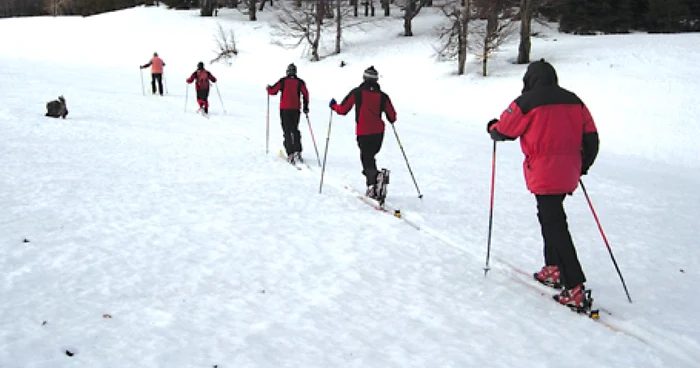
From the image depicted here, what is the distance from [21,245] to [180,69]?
33.5m

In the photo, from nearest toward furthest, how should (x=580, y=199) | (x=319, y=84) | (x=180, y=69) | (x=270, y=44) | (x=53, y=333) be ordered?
(x=53, y=333) → (x=580, y=199) → (x=319, y=84) → (x=180, y=69) → (x=270, y=44)

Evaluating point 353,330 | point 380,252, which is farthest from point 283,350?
point 380,252

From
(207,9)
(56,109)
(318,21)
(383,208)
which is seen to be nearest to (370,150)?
(383,208)

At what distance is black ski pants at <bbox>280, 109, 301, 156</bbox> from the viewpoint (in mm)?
10008

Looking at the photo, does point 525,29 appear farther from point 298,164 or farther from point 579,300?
point 579,300

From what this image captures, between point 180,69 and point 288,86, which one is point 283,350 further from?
point 180,69

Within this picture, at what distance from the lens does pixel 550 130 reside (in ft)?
13.8

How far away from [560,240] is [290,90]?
6641 millimetres

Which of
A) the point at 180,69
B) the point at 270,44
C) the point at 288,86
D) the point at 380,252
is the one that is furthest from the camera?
the point at 270,44

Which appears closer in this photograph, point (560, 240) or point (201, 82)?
point (560, 240)

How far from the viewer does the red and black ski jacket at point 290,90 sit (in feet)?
32.3

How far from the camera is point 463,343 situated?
373cm

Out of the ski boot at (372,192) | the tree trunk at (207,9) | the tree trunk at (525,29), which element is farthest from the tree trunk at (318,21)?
the ski boot at (372,192)

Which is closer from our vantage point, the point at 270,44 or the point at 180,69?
the point at 180,69
